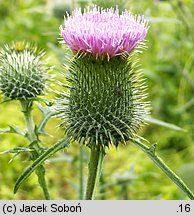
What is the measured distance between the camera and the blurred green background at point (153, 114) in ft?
15.5

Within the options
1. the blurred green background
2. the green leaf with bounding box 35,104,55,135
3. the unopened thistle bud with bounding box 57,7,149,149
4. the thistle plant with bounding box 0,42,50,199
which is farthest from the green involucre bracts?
the blurred green background

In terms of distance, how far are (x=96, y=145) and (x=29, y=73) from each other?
680 mm

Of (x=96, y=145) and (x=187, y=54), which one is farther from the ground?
(x=187, y=54)

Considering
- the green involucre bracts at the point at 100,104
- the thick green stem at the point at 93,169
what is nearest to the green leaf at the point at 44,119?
the green involucre bracts at the point at 100,104

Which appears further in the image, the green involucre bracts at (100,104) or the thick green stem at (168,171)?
the green involucre bracts at (100,104)

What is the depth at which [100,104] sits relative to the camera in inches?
94.7

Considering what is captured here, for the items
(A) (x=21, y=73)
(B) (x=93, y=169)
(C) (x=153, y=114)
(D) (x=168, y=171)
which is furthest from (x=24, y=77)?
(C) (x=153, y=114)

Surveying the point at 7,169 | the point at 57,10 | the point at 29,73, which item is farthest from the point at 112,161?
the point at 29,73

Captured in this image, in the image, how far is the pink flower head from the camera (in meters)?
2.26

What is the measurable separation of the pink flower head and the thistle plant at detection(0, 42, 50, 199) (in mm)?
498

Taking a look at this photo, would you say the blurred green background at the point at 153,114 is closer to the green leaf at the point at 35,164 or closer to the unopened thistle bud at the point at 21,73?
the unopened thistle bud at the point at 21,73

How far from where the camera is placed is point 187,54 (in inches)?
237

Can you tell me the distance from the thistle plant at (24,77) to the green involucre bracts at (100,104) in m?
0.33
